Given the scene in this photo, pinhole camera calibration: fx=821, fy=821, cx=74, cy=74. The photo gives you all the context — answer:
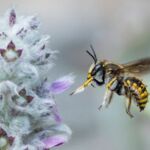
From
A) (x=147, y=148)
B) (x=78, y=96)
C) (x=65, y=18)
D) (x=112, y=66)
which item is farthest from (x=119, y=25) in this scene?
(x=112, y=66)

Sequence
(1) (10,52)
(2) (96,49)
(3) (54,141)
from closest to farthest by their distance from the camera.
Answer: (1) (10,52), (3) (54,141), (2) (96,49)

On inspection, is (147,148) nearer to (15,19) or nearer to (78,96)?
(78,96)

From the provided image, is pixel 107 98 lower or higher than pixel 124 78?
lower

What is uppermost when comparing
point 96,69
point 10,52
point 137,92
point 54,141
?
point 96,69

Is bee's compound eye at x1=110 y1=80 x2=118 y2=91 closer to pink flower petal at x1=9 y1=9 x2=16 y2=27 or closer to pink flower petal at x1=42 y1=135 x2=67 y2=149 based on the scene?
pink flower petal at x1=42 y1=135 x2=67 y2=149

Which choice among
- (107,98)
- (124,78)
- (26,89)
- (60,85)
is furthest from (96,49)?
(26,89)

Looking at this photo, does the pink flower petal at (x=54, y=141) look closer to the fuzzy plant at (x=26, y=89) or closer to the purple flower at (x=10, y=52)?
the fuzzy plant at (x=26, y=89)

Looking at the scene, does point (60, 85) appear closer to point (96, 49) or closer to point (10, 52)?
point (10, 52)

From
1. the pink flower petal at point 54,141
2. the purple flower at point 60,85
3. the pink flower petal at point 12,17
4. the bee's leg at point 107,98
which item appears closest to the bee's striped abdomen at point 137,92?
the bee's leg at point 107,98
